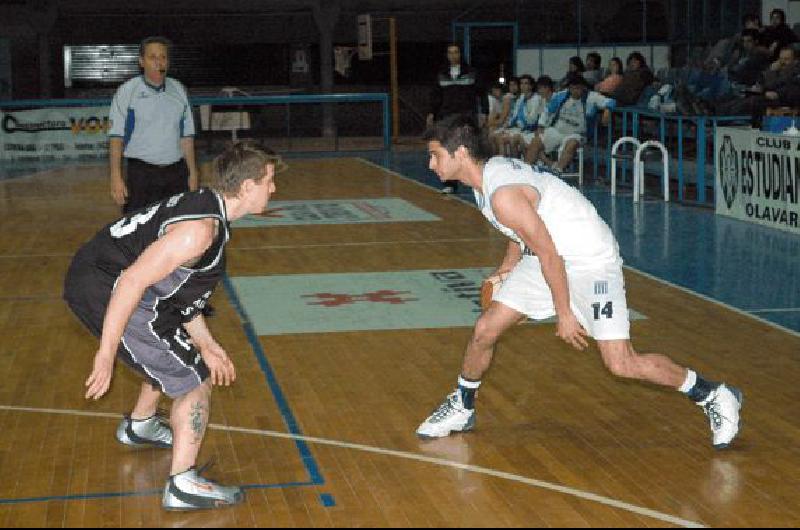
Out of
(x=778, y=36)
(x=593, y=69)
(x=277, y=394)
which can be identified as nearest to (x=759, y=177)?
(x=778, y=36)

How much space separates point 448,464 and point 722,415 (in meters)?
1.39

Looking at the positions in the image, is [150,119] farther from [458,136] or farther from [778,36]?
[778,36]

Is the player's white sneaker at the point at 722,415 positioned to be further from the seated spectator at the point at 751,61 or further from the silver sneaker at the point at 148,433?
the seated spectator at the point at 751,61

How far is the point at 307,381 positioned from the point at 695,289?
176 inches

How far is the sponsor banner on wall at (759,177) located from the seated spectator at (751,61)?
16.5ft

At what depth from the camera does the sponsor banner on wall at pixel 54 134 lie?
26188mm

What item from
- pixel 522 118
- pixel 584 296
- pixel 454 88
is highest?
pixel 454 88

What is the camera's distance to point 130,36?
113ft

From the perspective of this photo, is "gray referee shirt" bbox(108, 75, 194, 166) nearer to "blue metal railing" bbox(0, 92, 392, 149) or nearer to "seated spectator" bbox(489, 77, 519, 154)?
"seated spectator" bbox(489, 77, 519, 154)

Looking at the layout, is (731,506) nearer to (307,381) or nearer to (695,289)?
(307,381)

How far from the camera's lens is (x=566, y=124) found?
19656mm

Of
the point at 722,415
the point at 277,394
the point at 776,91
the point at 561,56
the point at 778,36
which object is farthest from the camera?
the point at 561,56

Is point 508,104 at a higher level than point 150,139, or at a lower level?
higher

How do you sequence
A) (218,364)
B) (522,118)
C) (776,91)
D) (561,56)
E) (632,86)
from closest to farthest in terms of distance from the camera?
1. (218,364)
2. (776,91)
3. (522,118)
4. (632,86)
5. (561,56)
